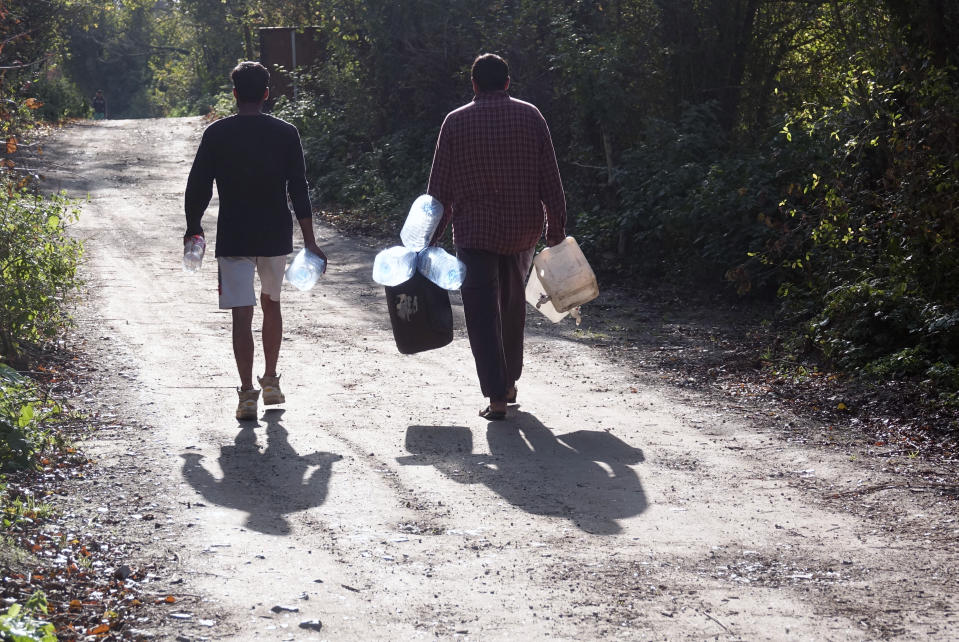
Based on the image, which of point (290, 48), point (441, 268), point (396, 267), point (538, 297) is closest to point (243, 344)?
point (396, 267)

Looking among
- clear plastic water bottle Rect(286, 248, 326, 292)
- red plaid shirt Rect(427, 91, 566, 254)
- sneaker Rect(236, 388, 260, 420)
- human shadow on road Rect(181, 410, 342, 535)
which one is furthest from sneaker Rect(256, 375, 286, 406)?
red plaid shirt Rect(427, 91, 566, 254)

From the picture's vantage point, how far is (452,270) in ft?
22.2

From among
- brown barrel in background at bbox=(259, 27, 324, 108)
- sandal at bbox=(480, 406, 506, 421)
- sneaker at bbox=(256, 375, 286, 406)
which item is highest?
brown barrel in background at bbox=(259, 27, 324, 108)

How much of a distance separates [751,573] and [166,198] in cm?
1670

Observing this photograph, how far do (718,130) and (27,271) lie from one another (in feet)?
27.5

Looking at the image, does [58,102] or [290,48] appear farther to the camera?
[58,102]

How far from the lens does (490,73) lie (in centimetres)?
667

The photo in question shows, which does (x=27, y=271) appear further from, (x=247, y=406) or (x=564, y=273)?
(x=564, y=273)

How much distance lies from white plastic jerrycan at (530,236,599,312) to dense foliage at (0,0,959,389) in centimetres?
224

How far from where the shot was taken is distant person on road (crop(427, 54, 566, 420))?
6637mm

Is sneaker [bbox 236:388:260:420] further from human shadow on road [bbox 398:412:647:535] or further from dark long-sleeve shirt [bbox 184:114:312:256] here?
human shadow on road [bbox 398:412:647:535]

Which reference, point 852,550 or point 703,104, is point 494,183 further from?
point 703,104

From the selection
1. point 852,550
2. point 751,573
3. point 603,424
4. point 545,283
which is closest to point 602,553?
point 751,573

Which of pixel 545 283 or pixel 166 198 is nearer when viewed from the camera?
pixel 545 283
